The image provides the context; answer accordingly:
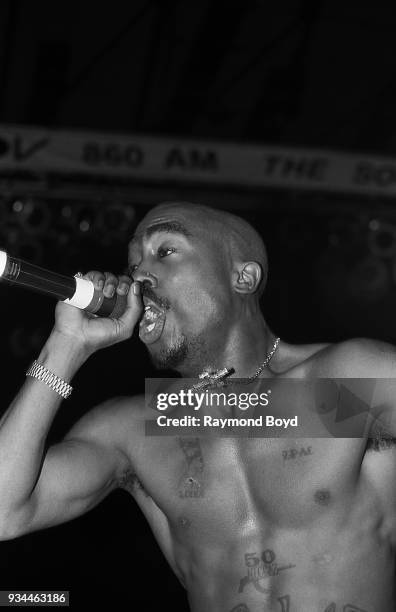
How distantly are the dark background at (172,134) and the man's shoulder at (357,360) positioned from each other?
2865 mm

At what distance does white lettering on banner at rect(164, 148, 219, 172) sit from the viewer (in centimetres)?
487

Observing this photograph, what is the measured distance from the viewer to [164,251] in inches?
90.3

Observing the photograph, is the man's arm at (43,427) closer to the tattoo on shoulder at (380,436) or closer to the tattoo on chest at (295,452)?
the tattoo on chest at (295,452)

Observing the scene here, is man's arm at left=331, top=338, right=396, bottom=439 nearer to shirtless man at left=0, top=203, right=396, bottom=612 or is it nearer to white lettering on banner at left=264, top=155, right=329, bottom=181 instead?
shirtless man at left=0, top=203, right=396, bottom=612

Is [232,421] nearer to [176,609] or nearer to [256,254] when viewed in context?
[256,254]

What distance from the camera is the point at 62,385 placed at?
195 cm

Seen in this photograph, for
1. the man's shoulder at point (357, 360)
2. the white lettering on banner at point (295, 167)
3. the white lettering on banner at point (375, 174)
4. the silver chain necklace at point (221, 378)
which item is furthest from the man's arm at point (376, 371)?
the white lettering on banner at point (375, 174)

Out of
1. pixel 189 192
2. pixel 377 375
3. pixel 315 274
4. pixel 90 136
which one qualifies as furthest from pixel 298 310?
pixel 377 375

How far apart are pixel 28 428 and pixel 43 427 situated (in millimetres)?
37

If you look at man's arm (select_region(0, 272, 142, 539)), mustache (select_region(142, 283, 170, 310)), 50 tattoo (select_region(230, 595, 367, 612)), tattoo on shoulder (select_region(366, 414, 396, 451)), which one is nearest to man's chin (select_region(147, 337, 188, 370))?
mustache (select_region(142, 283, 170, 310))

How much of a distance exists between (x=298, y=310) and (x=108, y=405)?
4.12 meters

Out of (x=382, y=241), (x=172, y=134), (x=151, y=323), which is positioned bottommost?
(x=151, y=323)

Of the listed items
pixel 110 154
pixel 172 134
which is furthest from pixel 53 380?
pixel 172 134

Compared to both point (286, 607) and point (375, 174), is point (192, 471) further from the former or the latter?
point (375, 174)
